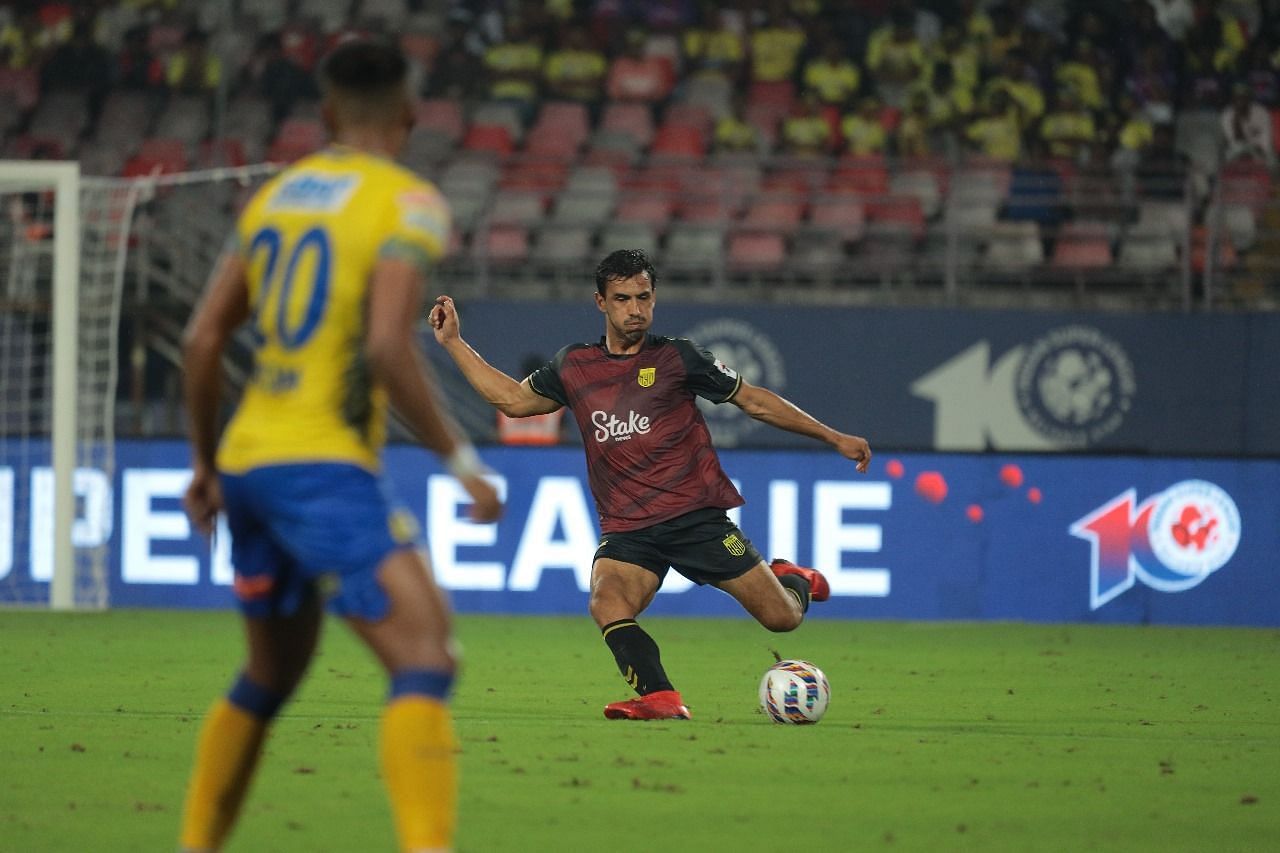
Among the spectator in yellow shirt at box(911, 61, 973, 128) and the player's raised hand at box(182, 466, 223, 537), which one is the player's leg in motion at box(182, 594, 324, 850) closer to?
the player's raised hand at box(182, 466, 223, 537)

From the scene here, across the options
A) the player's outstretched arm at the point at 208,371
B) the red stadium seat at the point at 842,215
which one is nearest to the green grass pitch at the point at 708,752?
the player's outstretched arm at the point at 208,371

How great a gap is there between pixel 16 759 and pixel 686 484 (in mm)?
3217

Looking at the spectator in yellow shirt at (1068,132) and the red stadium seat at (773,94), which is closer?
the spectator in yellow shirt at (1068,132)

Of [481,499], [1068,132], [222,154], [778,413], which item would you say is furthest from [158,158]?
[481,499]

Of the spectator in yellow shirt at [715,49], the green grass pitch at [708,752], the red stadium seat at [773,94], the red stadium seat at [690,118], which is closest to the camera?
the green grass pitch at [708,752]

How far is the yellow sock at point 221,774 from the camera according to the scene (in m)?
4.49

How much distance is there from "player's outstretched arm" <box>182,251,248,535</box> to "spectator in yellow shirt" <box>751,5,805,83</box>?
16604mm

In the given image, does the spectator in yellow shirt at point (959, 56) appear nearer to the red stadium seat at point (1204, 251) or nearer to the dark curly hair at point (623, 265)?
the red stadium seat at point (1204, 251)

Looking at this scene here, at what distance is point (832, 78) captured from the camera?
66.2ft

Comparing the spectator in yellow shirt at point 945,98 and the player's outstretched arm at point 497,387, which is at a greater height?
the spectator in yellow shirt at point 945,98

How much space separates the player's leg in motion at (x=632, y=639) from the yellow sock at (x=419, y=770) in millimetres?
3992

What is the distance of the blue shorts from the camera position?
14.0ft

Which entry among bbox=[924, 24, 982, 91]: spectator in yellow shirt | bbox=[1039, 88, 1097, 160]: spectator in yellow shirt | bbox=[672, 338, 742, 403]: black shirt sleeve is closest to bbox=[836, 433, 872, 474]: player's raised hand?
bbox=[672, 338, 742, 403]: black shirt sleeve

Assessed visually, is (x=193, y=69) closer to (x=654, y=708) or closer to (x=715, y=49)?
Result: (x=715, y=49)
